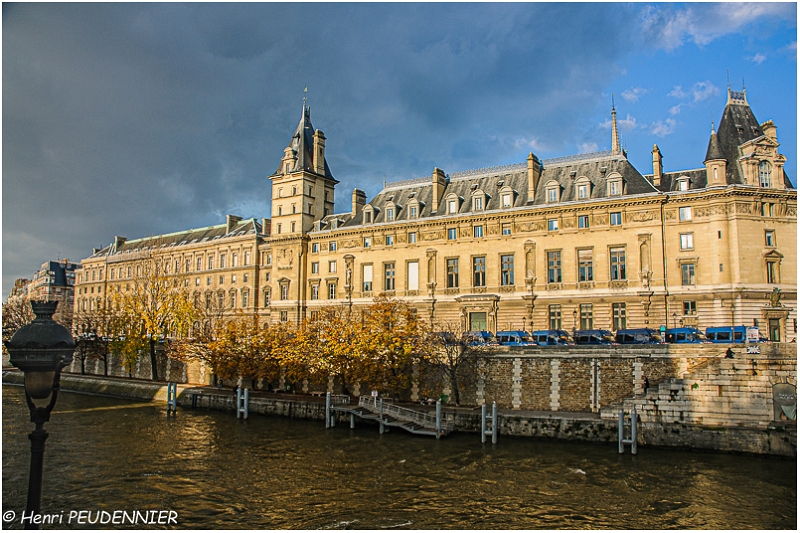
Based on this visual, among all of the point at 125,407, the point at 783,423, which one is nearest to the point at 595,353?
the point at 783,423

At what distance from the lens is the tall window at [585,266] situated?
1946 inches

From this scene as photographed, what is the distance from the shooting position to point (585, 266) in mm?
49625

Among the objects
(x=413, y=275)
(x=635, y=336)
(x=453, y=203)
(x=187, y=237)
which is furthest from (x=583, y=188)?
(x=187, y=237)

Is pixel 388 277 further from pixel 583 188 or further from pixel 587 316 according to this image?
pixel 583 188

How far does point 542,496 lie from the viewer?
2425 cm

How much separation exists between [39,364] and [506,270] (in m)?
47.7

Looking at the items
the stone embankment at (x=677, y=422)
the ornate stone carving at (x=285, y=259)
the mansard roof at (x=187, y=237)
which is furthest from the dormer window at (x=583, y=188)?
the mansard roof at (x=187, y=237)

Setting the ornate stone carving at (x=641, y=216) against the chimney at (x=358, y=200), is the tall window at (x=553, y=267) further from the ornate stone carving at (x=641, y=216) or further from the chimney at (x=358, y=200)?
the chimney at (x=358, y=200)

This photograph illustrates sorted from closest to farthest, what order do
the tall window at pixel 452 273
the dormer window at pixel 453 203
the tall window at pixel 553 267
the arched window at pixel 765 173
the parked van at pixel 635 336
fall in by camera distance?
the parked van at pixel 635 336 < the arched window at pixel 765 173 < the tall window at pixel 553 267 < the tall window at pixel 452 273 < the dormer window at pixel 453 203

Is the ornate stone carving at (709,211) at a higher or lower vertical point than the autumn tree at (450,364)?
higher

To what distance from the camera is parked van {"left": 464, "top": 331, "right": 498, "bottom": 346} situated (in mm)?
42225

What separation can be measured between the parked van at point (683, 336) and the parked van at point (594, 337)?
377 centimetres

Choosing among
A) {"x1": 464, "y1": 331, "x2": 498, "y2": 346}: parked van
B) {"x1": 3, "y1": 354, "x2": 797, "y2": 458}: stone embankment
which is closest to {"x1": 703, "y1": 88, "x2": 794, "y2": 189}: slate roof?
{"x1": 3, "y1": 354, "x2": 797, "y2": 458}: stone embankment

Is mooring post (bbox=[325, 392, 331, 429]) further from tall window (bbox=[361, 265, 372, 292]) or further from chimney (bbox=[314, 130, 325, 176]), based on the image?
chimney (bbox=[314, 130, 325, 176])
